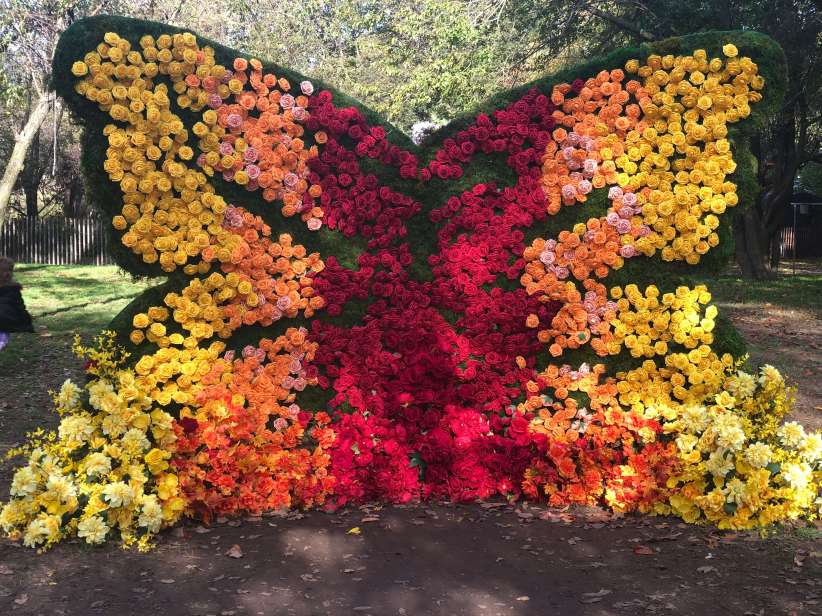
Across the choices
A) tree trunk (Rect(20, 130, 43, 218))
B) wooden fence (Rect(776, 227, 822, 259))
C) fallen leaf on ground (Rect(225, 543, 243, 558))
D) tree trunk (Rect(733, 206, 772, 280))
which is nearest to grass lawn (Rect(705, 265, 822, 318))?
tree trunk (Rect(733, 206, 772, 280))

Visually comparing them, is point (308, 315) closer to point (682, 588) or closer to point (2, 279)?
point (682, 588)

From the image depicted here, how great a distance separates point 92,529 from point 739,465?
13.0 ft

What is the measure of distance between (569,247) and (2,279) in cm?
585

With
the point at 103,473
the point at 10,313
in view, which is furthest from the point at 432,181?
the point at 10,313

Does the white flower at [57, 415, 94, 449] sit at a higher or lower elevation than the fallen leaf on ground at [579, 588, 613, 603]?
higher

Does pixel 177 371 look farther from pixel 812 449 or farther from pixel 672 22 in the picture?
pixel 672 22

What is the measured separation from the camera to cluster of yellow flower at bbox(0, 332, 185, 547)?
4.72 m

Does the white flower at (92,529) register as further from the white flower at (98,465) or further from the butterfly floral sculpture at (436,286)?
the butterfly floral sculpture at (436,286)

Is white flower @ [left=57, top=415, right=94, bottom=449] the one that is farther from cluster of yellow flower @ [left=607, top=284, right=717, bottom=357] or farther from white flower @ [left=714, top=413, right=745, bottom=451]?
white flower @ [left=714, top=413, right=745, bottom=451]

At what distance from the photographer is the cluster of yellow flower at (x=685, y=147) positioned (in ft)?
18.0

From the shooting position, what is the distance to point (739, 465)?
5141 mm

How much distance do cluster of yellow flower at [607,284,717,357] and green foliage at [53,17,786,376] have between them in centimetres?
11

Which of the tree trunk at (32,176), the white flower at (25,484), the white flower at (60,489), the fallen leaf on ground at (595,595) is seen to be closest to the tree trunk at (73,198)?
the tree trunk at (32,176)

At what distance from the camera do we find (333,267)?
5.67m
